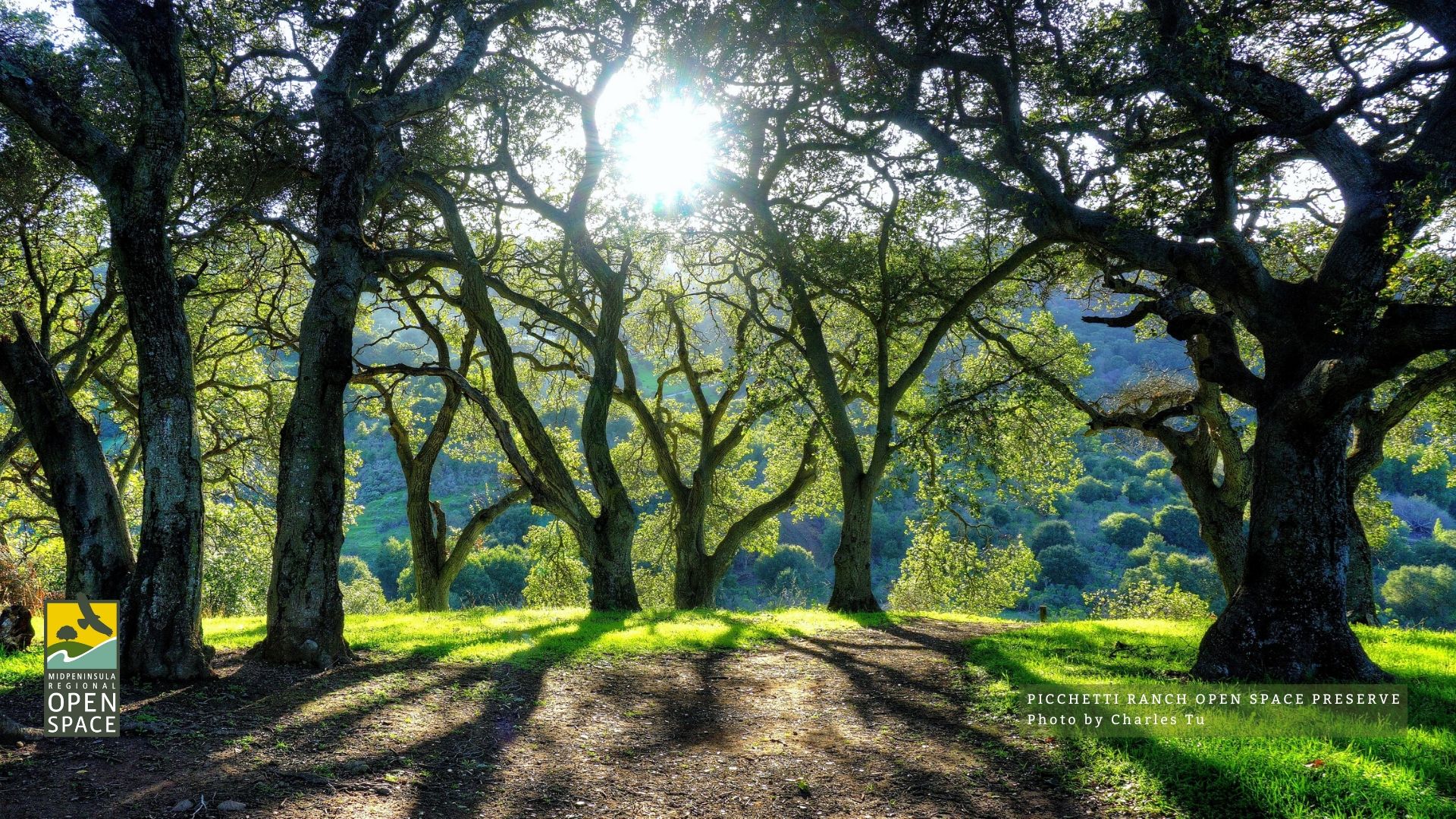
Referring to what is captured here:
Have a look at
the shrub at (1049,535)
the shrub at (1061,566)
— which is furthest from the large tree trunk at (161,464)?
the shrub at (1049,535)

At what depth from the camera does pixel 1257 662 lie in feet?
22.3

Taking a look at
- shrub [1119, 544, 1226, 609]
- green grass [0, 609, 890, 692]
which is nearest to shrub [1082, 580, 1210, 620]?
green grass [0, 609, 890, 692]

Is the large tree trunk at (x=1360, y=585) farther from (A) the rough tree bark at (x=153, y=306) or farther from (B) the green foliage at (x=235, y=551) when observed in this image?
(B) the green foliage at (x=235, y=551)

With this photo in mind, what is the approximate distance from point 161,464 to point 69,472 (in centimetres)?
97

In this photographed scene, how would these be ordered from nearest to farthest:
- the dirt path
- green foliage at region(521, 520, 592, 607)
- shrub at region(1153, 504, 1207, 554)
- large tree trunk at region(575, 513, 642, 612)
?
1. the dirt path
2. large tree trunk at region(575, 513, 642, 612)
3. green foliage at region(521, 520, 592, 607)
4. shrub at region(1153, 504, 1207, 554)

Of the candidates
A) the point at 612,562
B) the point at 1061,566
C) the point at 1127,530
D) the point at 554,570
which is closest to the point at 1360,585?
the point at 612,562

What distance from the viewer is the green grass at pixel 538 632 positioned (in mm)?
8859

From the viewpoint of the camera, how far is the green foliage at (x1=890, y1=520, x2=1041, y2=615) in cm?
1700

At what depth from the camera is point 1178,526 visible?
273 ft

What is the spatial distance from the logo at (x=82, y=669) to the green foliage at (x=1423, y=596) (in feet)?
264

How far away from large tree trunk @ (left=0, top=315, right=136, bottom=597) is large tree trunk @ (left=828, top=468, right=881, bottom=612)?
38.6 feet

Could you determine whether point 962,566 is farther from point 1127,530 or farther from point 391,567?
point 1127,530

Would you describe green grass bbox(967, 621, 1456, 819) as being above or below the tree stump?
below

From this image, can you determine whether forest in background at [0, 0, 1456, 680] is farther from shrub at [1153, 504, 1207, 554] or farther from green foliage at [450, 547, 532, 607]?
shrub at [1153, 504, 1207, 554]
